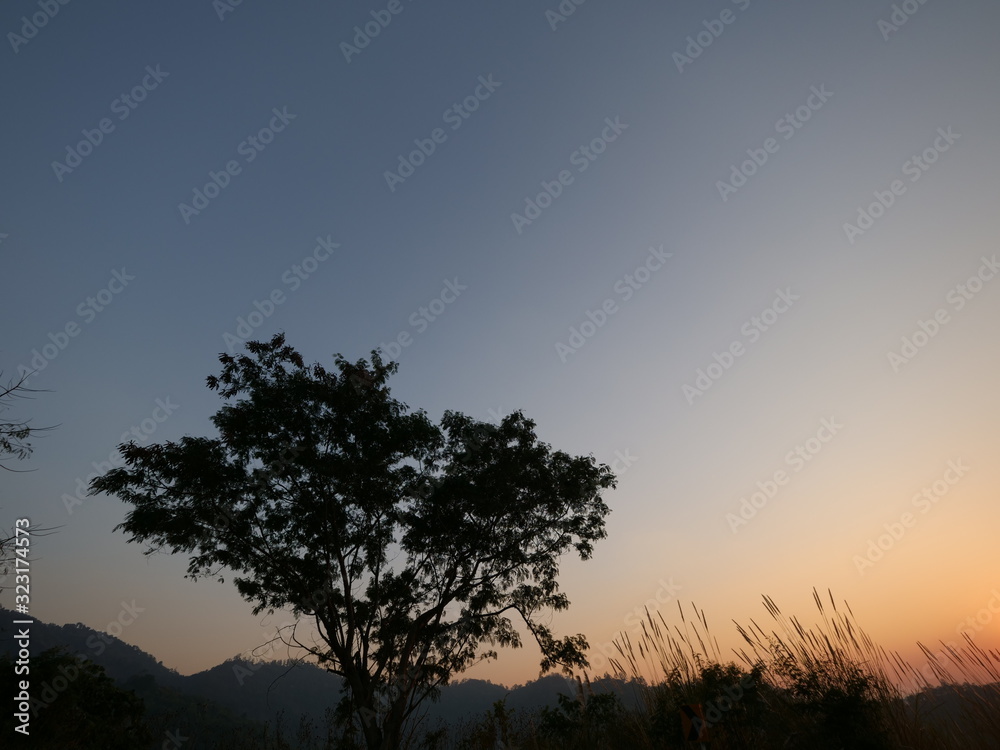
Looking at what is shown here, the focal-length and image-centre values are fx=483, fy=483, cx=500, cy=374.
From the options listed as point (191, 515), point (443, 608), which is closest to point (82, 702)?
point (191, 515)

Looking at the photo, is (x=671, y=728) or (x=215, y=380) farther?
(x=215, y=380)

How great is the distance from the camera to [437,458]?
1486 cm

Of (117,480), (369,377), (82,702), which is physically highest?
(369,377)

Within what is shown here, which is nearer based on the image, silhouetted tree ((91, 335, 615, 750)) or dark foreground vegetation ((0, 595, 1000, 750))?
dark foreground vegetation ((0, 595, 1000, 750))

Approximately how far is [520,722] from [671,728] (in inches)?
254

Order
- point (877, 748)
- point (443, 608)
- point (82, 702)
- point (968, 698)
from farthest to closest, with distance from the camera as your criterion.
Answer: point (443, 608), point (82, 702), point (877, 748), point (968, 698)

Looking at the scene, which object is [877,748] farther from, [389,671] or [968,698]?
[389,671]

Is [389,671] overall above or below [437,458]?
below

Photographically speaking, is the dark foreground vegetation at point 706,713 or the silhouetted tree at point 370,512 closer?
the dark foreground vegetation at point 706,713

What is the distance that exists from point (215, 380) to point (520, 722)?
12755 mm

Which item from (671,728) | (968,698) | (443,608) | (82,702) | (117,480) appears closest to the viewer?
(968,698)

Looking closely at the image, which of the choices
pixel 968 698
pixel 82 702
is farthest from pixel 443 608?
pixel 968 698

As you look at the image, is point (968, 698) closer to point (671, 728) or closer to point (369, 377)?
point (671, 728)

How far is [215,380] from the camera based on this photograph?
1332 centimetres
